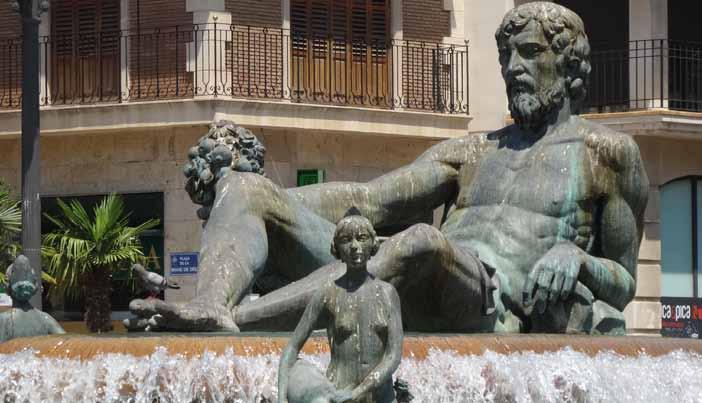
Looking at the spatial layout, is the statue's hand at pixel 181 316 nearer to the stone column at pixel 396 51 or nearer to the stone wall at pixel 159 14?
the stone wall at pixel 159 14

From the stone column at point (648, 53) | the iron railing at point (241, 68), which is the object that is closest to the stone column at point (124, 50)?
the iron railing at point (241, 68)

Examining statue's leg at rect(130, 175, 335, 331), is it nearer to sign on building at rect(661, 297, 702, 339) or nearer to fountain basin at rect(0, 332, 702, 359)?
fountain basin at rect(0, 332, 702, 359)

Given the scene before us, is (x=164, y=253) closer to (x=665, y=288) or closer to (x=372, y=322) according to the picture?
(x=665, y=288)

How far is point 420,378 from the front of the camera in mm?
10688

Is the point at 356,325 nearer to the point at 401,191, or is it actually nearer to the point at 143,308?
the point at 143,308

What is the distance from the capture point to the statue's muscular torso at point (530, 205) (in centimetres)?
1289

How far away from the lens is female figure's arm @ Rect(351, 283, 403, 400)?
9883 mm

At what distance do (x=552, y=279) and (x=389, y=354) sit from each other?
2532 millimetres

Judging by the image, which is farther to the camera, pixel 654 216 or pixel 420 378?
pixel 654 216

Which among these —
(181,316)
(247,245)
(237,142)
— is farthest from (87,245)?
(181,316)

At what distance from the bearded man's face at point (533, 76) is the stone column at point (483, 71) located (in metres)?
28.9

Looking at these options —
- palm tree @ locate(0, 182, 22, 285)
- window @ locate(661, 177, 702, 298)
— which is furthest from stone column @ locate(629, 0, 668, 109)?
palm tree @ locate(0, 182, 22, 285)

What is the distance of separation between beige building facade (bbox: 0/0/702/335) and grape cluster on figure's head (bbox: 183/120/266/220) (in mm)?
25453

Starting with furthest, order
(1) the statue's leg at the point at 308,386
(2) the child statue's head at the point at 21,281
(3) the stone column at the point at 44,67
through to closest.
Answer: (3) the stone column at the point at 44,67 < (2) the child statue's head at the point at 21,281 < (1) the statue's leg at the point at 308,386
